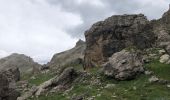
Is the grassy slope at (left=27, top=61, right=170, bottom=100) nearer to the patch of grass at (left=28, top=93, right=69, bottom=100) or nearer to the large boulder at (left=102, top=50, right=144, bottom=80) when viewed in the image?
the patch of grass at (left=28, top=93, right=69, bottom=100)

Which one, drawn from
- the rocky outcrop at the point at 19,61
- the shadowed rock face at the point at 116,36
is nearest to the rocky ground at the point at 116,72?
the shadowed rock face at the point at 116,36

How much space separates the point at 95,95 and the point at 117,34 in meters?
24.6

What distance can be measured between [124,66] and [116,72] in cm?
107

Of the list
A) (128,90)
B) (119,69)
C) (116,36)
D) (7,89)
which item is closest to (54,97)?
(7,89)

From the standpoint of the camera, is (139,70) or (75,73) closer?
(139,70)

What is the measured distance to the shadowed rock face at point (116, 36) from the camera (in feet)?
207

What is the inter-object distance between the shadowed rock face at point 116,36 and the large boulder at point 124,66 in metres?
13.5

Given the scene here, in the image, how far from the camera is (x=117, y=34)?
64.0 meters

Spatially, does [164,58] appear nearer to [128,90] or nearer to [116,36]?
[128,90]

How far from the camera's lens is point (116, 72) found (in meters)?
47.6

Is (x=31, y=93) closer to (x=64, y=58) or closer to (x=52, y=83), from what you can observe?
(x=52, y=83)

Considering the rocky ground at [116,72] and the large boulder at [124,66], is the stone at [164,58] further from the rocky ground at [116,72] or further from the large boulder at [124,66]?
the large boulder at [124,66]

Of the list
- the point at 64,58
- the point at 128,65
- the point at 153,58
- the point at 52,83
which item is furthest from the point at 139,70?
the point at 64,58

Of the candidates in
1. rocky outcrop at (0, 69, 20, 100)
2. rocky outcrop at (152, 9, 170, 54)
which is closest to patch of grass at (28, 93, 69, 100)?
rocky outcrop at (0, 69, 20, 100)
